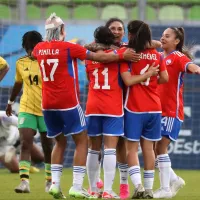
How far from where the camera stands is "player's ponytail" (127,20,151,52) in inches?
365

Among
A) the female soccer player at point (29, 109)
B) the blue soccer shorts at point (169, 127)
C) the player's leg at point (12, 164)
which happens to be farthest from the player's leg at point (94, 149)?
the player's leg at point (12, 164)

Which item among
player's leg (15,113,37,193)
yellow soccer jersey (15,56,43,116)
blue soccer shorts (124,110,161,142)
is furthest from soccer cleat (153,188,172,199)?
yellow soccer jersey (15,56,43,116)

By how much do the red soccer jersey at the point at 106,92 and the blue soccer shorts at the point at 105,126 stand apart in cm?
6

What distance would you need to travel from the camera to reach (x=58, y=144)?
31.3 ft

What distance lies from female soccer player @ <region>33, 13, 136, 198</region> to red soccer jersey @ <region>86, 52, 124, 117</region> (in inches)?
6.6

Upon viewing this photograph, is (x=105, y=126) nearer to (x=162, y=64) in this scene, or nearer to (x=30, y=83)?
(x=162, y=64)

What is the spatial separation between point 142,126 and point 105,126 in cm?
45

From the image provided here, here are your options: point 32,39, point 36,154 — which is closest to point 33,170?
point 36,154

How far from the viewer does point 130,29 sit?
936 centimetres

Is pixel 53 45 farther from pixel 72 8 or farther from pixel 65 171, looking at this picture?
pixel 72 8

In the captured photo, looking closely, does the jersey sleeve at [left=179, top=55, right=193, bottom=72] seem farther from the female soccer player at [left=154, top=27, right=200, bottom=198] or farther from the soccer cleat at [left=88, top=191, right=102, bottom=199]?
the soccer cleat at [left=88, top=191, right=102, bottom=199]

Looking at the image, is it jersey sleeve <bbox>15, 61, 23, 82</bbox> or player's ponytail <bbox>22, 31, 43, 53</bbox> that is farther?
jersey sleeve <bbox>15, 61, 23, 82</bbox>

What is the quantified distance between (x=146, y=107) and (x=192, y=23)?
7.56 meters

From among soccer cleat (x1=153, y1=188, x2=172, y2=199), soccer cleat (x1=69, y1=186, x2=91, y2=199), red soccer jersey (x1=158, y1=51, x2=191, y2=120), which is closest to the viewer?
soccer cleat (x1=69, y1=186, x2=91, y2=199)
